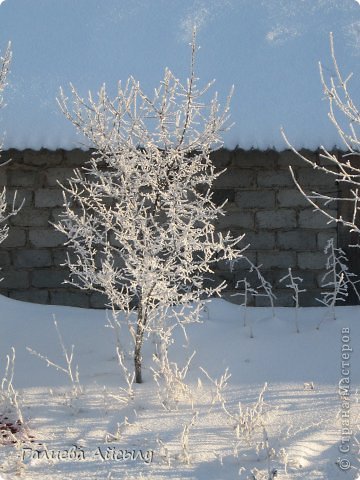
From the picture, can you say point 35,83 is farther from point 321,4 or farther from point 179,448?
point 179,448

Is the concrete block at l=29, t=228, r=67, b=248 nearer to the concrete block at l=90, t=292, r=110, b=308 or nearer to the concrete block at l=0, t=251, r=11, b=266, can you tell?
the concrete block at l=0, t=251, r=11, b=266

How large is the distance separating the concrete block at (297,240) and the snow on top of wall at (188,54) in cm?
80

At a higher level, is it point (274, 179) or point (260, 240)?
point (274, 179)

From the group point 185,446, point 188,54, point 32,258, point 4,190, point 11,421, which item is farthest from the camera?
point 188,54

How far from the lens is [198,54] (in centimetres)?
721

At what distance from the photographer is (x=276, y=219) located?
641 centimetres

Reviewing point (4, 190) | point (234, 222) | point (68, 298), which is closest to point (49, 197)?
point (68, 298)

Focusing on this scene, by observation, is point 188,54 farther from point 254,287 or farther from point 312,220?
point 254,287

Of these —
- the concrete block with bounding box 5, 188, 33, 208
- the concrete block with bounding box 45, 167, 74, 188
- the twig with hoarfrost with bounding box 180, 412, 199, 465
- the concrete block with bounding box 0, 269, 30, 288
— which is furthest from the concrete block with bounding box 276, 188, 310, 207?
the twig with hoarfrost with bounding box 180, 412, 199, 465

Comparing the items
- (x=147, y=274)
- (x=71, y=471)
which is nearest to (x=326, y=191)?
(x=147, y=274)

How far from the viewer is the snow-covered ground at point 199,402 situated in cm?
389

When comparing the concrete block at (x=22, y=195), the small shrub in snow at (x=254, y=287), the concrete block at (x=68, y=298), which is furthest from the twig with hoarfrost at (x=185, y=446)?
the concrete block at (x=22, y=195)

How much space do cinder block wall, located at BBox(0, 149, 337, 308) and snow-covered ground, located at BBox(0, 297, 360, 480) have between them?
220 mm

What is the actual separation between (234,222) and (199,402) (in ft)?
7.12
